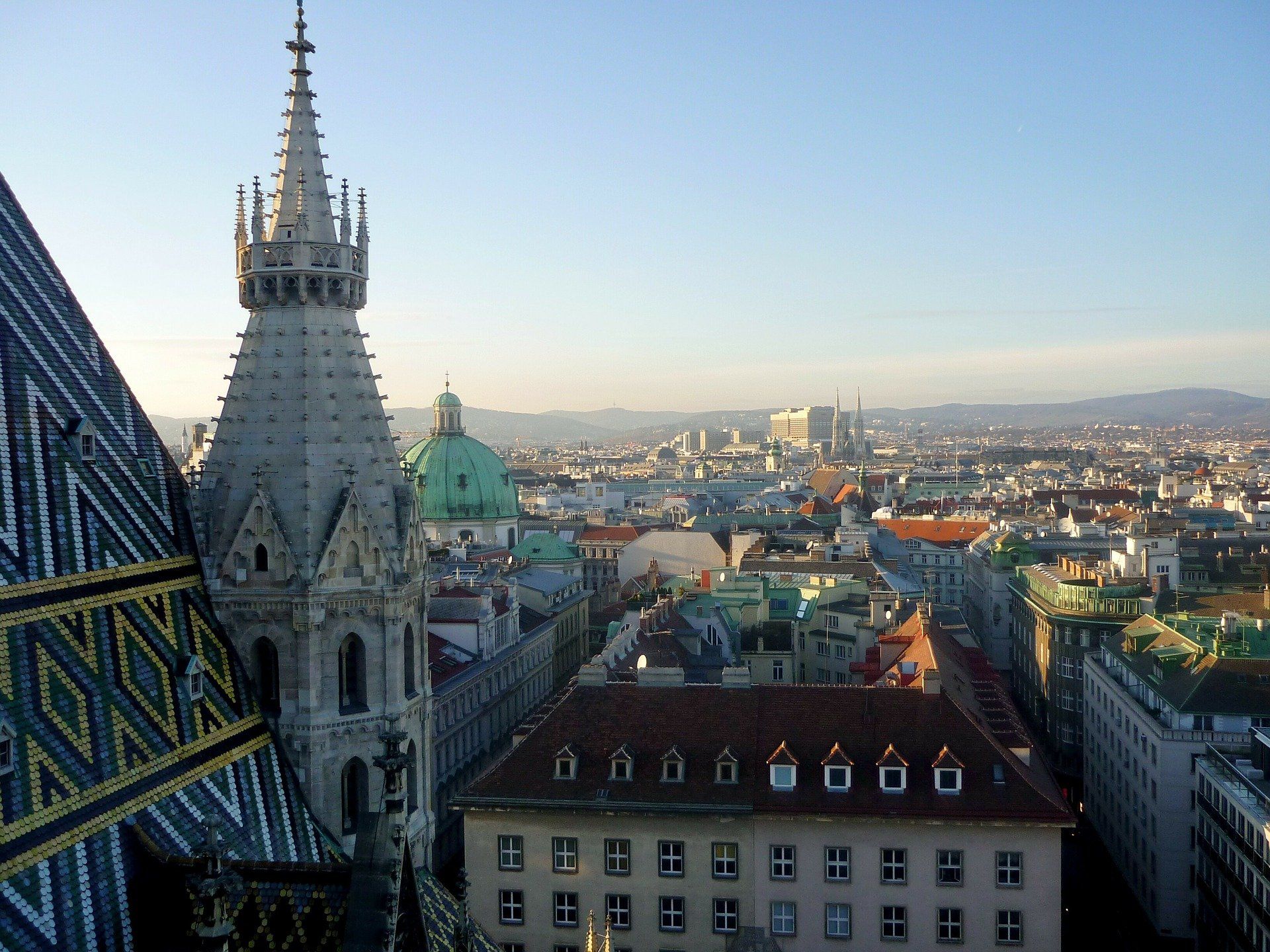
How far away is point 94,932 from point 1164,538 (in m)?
95.4

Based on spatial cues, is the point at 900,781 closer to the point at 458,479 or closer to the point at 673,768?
the point at 673,768

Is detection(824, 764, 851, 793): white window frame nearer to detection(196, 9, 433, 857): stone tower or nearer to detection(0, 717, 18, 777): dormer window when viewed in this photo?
detection(196, 9, 433, 857): stone tower

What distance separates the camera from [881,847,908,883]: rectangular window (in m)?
42.4

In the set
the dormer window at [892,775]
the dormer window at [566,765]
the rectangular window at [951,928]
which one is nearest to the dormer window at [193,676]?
the dormer window at [566,765]

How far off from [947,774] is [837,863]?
15.9ft

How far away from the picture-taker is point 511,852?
4412cm

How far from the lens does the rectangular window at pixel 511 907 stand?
144ft

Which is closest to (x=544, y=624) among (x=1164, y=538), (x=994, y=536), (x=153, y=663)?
(x=1164, y=538)

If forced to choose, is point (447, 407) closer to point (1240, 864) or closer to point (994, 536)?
point (994, 536)

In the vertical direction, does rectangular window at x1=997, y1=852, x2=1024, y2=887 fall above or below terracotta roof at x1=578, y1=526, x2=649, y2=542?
above

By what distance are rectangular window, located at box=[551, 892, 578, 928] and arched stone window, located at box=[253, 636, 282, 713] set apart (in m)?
18.7

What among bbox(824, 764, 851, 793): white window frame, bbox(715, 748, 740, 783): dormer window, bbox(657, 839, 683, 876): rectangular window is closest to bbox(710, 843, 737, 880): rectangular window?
bbox(657, 839, 683, 876): rectangular window

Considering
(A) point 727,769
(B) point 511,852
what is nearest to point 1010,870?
(A) point 727,769

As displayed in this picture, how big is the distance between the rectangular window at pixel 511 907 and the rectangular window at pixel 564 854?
5.36ft
